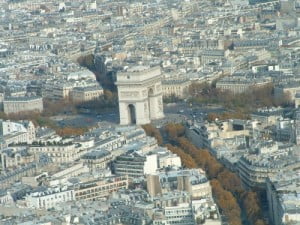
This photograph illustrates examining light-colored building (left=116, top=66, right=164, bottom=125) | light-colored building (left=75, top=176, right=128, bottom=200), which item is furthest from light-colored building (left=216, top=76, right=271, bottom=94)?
light-colored building (left=75, top=176, right=128, bottom=200)

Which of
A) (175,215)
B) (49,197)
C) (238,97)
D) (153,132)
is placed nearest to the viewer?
(175,215)

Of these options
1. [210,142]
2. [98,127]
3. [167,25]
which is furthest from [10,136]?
[167,25]

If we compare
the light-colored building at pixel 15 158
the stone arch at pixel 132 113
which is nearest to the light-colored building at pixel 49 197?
the light-colored building at pixel 15 158

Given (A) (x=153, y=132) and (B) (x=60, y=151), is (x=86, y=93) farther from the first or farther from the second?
(B) (x=60, y=151)

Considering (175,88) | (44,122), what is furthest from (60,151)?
(175,88)

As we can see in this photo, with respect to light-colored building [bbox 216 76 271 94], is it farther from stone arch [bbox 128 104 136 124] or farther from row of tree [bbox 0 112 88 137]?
row of tree [bbox 0 112 88 137]

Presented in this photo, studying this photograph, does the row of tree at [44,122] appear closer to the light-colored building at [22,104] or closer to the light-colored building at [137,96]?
the light-colored building at [22,104]
